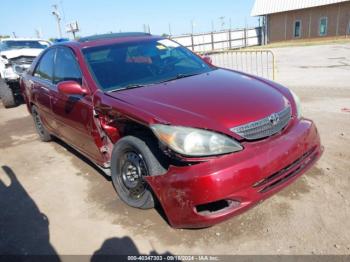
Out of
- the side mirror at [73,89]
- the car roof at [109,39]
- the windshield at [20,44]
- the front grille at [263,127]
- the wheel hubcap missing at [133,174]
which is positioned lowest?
the wheel hubcap missing at [133,174]

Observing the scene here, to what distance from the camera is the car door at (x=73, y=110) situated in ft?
12.0

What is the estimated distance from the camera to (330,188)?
3.47 meters

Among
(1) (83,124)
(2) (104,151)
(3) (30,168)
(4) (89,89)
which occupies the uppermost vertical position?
(4) (89,89)

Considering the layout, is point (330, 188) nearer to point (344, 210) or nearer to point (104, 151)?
point (344, 210)

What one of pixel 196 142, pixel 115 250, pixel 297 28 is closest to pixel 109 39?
pixel 196 142

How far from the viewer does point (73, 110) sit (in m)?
3.87

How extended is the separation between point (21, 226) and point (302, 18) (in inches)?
1285

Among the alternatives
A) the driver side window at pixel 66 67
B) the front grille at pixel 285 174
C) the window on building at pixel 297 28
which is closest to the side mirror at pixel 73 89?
the driver side window at pixel 66 67

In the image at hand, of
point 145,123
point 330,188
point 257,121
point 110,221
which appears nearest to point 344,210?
point 330,188

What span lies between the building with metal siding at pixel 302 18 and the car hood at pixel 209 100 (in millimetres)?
29207

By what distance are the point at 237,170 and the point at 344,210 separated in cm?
129

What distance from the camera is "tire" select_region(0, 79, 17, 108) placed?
371 inches

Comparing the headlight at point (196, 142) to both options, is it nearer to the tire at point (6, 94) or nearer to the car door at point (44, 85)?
the car door at point (44, 85)

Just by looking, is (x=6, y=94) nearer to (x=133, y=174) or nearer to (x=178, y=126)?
(x=133, y=174)
